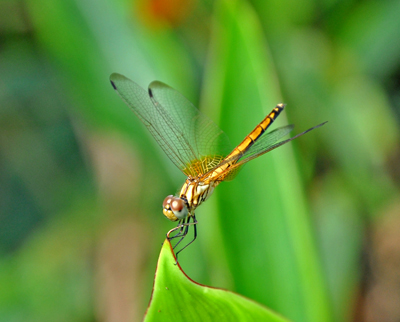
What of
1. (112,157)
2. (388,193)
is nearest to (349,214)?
(388,193)

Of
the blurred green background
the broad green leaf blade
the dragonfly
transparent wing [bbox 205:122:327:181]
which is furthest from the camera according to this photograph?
the blurred green background

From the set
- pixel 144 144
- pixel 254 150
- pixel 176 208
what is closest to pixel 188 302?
pixel 176 208

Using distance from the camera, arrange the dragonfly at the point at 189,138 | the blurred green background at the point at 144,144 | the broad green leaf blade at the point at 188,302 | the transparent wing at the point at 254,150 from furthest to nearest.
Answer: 1. the blurred green background at the point at 144,144
2. the dragonfly at the point at 189,138
3. the transparent wing at the point at 254,150
4. the broad green leaf blade at the point at 188,302

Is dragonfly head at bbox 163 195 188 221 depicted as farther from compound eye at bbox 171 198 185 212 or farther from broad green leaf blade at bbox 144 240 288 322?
broad green leaf blade at bbox 144 240 288 322

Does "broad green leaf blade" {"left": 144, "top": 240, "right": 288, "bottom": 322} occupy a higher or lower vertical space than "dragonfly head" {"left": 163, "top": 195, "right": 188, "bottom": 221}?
lower

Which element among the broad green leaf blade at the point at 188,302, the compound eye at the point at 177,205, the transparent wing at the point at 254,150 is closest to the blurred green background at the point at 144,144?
the transparent wing at the point at 254,150

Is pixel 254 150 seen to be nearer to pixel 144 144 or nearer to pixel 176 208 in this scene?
pixel 176 208

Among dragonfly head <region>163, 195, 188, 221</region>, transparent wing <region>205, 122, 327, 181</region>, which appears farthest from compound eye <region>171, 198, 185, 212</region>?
transparent wing <region>205, 122, 327, 181</region>

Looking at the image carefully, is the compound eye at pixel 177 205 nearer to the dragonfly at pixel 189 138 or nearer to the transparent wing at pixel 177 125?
the dragonfly at pixel 189 138
